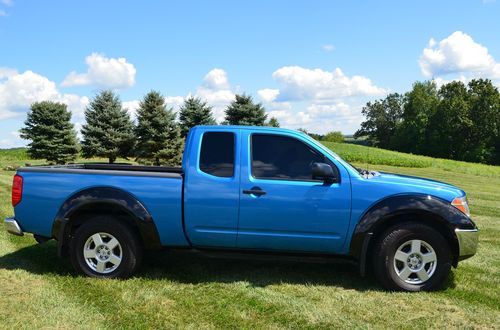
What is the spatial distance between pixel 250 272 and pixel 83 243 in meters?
2.10

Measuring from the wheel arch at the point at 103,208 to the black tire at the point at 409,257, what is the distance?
2.62 metres

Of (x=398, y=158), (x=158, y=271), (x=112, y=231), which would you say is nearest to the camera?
(x=112, y=231)

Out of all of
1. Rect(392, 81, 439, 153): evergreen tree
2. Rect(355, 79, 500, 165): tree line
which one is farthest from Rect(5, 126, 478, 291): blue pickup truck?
Rect(392, 81, 439, 153): evergreen tree

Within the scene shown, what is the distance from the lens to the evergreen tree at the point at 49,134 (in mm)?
34125

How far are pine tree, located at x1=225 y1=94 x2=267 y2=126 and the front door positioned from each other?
29.8 metres

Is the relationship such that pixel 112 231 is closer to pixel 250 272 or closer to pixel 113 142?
pixel 250 272

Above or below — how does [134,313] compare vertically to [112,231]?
below

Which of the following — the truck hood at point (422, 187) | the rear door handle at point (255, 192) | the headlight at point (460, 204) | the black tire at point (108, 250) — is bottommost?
the black tire at point (108, 250)

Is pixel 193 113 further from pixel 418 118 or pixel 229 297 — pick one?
pixel 418 118

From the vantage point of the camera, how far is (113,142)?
3422 centimetres

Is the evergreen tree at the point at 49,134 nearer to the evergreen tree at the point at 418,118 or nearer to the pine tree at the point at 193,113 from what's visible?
the pine tree at the point at 193,113

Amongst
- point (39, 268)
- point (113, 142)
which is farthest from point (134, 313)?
point (113, 142)

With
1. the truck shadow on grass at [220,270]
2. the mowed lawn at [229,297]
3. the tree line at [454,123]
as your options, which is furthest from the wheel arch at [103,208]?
the tree line at [454,123]

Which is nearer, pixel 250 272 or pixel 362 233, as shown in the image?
pixel 362 233
